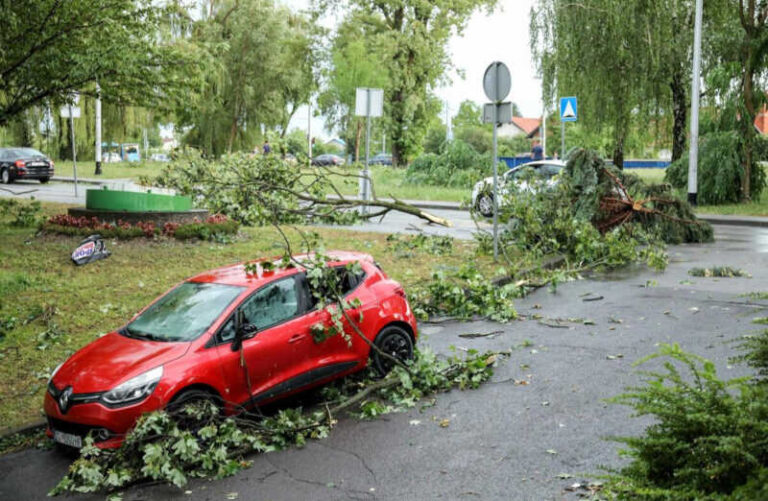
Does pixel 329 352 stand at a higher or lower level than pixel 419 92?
lower

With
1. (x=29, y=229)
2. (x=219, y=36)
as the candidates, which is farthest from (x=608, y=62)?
(x=219, y=36)

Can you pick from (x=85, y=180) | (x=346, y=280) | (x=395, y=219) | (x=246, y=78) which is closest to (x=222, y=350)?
(x=346, y=280)

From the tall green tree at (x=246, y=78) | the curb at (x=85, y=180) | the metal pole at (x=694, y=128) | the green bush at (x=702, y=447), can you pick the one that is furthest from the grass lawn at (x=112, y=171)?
the green bush at (x=702, y=447)

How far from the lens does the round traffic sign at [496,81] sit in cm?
1398

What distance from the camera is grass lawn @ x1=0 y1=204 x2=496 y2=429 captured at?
8.58 m

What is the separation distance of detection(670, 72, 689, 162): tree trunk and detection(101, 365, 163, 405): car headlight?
24.9 m

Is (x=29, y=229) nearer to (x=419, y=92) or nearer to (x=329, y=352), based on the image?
(x=329, y=352)

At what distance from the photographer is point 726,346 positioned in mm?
8445

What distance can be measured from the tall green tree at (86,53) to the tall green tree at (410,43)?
3330 centimetres

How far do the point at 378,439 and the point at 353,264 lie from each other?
80.0 inches

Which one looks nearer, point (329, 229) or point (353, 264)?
point (353, 264)

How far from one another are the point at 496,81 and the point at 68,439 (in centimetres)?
1018

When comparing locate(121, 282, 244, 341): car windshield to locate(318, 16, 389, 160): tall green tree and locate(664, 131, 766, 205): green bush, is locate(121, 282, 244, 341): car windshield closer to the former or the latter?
locate(664, 131, 766, 205): green bush

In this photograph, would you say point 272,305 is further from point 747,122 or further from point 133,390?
point 747,122
